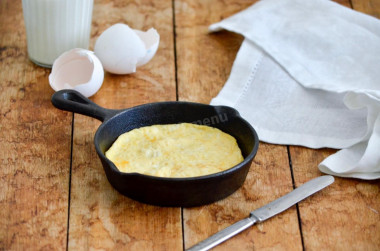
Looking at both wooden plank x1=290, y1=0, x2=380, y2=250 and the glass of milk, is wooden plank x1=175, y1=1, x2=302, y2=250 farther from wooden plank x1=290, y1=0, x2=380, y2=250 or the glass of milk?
the glass of milk

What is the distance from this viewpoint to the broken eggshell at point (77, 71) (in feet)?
5.17

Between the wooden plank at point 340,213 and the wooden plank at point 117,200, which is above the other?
the wooden plank at point 340,213

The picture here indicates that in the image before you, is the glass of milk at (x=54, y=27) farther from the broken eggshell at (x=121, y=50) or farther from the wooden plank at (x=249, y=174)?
the wooden plank at (x=249, y=174)

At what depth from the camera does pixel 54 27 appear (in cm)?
165

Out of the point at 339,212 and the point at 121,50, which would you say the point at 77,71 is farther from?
the point at 339,212

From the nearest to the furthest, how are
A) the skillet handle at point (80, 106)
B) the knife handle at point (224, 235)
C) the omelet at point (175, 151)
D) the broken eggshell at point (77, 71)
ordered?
the knife handle at point (224, 235), the omelet at point (175, 151), the skillet handle at point (80, 106), the broken eggshell at point (77, 71)

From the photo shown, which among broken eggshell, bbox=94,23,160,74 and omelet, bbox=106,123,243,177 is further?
broken eggshell, bbox=94,23,160,74

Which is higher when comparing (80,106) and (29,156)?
(80,106)

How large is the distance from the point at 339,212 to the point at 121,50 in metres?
0.71

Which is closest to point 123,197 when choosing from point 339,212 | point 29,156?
point 29,156

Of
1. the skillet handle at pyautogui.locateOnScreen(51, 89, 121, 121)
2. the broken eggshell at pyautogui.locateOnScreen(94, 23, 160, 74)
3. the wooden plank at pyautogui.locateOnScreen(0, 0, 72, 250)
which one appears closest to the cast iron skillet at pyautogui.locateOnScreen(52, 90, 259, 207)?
the skillet handle at pyautogui.locateOnScreen(51, 89, 121, 121)

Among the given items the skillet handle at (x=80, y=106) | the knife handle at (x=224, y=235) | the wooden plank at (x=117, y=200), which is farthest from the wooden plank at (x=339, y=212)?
the skillet handle at (x=80, y=106)

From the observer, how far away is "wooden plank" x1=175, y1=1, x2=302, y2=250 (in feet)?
4.00

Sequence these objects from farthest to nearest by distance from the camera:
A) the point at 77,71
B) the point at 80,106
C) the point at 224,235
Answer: the point at 77,71, the point at 80,106, the point at 224,235
